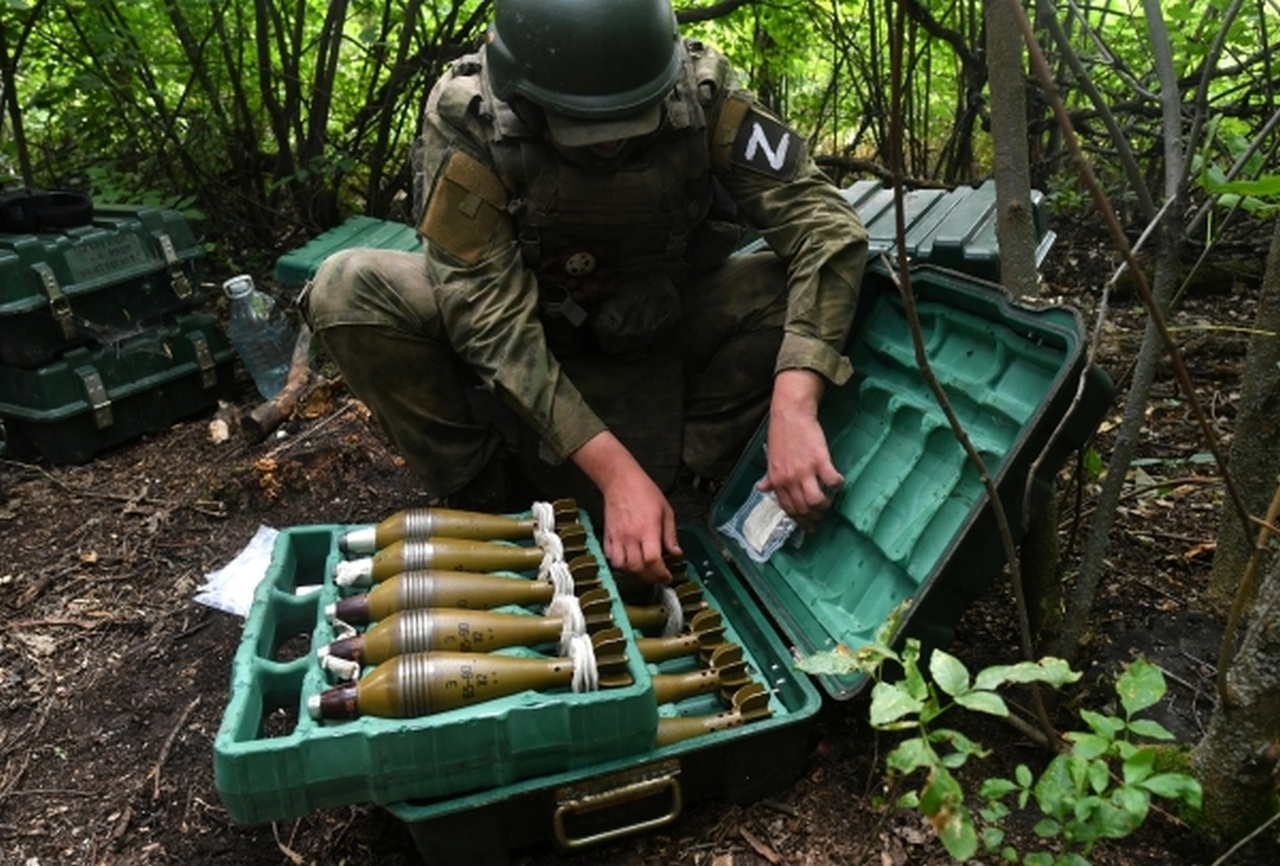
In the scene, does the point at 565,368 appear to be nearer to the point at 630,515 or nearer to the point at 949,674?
the point at 630,515

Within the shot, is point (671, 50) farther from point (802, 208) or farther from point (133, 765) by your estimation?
point (133, 765)

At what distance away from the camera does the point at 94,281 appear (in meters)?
3.80

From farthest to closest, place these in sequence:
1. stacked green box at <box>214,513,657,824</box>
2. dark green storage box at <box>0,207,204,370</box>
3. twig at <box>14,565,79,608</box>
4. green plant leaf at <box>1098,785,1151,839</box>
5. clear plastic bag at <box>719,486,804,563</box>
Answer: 1. dark green storage box at <box>0,207,204,370</box>
2. twig at <box>14,565,79,608</box>
3. clear plastic bag at <box>719,486,804,563</box>
4. stacked green box at <box>214,513,657,824</box>
5. green plant leaf at <box>1098,785,1151,839</box>

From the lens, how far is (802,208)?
2584 mm

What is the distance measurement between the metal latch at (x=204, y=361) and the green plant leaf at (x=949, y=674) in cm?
371

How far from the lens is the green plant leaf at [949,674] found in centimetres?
128

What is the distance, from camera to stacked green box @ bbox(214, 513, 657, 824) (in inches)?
61.3

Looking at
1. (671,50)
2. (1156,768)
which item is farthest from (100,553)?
(1156,768)

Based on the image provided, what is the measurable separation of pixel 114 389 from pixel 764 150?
9.21 ft

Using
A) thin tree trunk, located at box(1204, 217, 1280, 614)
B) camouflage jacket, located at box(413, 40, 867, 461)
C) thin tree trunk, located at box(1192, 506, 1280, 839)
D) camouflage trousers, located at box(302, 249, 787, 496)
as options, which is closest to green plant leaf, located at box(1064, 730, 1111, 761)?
thin tree trunk, located at box(1192, 506, 1280, 839)

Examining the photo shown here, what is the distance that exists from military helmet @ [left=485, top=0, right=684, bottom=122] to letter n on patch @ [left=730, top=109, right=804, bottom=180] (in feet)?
1.19

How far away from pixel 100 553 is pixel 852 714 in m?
2.45

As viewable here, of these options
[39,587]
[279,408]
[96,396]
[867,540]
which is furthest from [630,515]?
[96,396]

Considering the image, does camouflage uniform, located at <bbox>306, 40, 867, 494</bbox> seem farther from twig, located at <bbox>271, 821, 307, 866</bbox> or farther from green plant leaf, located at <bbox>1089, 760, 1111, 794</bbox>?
green plant leaf, located at <bbox>1089, 760, 1111, 794</bbox>
